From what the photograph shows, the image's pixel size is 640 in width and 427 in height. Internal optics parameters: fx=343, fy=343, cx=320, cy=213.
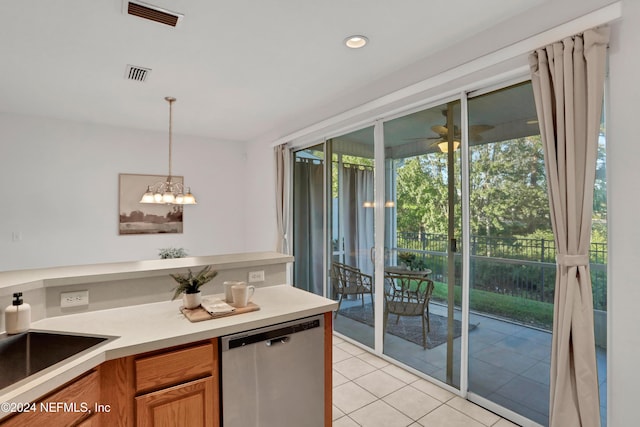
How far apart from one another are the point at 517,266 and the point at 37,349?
2760 millimetres

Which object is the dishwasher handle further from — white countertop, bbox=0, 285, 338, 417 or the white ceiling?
the white ceiling

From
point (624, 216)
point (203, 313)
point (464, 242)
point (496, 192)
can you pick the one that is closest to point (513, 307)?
point (464, 242)

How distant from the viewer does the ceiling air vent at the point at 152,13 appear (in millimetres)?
2119

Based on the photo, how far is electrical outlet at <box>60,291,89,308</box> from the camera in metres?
1.73

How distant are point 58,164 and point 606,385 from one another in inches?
235

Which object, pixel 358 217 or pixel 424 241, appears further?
pixel 358 217

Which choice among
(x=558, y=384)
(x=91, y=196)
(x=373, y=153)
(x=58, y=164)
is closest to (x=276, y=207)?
(x=373, y=153)

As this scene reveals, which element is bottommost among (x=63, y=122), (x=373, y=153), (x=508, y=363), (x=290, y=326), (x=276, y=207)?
(x=508, y=363)

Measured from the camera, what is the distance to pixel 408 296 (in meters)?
3.19

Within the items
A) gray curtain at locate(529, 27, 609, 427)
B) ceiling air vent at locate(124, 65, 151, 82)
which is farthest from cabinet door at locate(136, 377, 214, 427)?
ceiling air vent at locate(124, 65, 151, 82)

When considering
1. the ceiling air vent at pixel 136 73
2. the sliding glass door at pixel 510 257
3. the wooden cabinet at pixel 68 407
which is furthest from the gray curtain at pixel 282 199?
the wooden cabinet at pixel 68 407

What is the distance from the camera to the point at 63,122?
4.62m

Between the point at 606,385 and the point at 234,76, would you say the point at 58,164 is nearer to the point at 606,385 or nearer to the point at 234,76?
the point at 234,76

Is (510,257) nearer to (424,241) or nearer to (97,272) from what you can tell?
(424,241)
